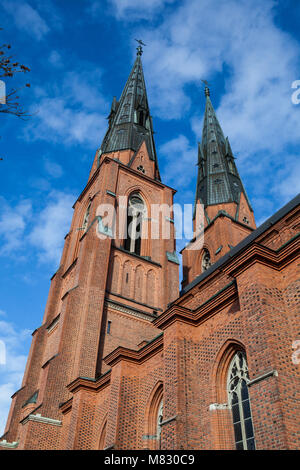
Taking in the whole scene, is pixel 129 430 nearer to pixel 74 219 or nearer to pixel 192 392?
pixel 192 392

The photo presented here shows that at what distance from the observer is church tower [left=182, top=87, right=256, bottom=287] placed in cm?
3027

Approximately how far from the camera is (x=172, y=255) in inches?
999

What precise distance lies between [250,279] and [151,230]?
54.4ft

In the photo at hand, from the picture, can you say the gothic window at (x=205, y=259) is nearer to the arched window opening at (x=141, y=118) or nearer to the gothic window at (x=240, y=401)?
the arched window opening at (x=141, y=118)

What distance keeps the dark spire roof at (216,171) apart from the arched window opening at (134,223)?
8439 millimetres

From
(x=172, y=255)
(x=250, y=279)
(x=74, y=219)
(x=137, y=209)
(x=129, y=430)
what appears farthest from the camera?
(x=74, y=219)

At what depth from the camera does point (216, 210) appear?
3288cm

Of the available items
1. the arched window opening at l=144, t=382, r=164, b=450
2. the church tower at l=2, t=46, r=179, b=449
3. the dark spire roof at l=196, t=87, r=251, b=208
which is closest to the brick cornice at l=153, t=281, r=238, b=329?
the arched window opening at l=144, t=382, r=164, b=450

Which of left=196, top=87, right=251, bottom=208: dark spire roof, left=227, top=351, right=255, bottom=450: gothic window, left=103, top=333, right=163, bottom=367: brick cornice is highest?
left=196, top=87, right=251, bottom=208: dark spire roof

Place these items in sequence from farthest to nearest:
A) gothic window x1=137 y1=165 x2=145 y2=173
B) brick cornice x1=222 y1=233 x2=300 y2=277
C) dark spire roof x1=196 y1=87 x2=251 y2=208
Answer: dark spire roof x1=196 y1=87 x2=251 y2=208 < gothic window x1=137 y1=165 x2=145 y2=173 < brick cornice x1=222 y1=233 x2=300 y2=277

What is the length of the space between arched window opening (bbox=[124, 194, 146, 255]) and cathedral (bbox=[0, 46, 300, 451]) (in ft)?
Answer: 0.26

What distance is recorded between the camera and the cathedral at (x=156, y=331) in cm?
916

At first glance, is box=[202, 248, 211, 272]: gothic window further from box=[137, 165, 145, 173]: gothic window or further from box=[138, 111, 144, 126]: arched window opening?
box=[138, 111, 144, 126]: arched window opening

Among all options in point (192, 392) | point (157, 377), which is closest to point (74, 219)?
point (157, 377)
